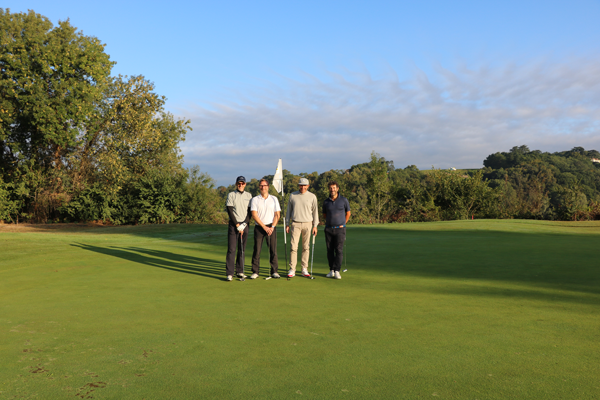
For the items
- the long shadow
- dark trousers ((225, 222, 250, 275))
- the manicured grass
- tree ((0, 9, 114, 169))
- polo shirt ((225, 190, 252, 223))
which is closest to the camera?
the manicured grass

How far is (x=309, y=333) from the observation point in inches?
194

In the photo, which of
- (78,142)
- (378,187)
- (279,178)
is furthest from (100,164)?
(279,178)

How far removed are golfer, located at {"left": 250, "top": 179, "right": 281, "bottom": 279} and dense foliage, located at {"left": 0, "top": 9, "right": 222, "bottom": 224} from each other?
81.3 ft

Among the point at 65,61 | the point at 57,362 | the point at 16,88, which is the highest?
the point at 65,61

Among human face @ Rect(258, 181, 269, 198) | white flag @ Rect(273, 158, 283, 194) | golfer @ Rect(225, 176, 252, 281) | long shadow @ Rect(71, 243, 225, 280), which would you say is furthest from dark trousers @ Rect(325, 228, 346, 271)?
long shadow @ Rect(71, 243, 225, 280)

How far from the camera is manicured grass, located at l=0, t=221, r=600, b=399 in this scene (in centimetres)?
350

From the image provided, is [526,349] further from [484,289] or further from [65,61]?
[65,61]

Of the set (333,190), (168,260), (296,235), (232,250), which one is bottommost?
(168,260)

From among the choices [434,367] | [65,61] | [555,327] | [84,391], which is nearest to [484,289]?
[555,327]

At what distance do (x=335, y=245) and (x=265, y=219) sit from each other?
5.37ft

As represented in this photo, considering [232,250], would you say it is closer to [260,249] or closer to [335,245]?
[260,249]

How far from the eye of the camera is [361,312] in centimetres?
589

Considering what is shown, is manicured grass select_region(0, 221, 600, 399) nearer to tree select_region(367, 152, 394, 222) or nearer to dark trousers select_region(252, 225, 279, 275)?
dark trousers select_region(252, 225, 279, 275)

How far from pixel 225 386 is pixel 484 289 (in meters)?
5.53
